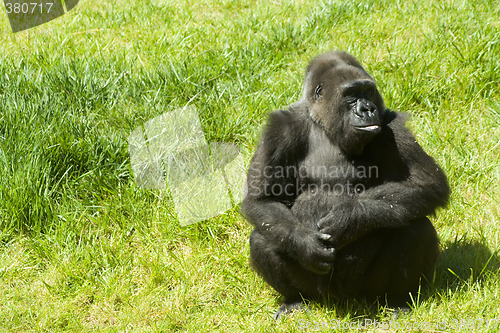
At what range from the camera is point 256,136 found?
603 centimetres

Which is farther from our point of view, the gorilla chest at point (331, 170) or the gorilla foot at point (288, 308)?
the gorilla foot at point (288, 308)

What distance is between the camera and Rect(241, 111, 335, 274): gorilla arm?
159 inches

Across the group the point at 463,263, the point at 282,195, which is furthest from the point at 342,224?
the point at 463,263

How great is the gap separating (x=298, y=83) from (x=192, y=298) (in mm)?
2581

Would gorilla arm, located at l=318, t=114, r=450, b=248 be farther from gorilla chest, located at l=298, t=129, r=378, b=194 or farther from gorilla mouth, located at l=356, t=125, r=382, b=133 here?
gorilla mouth, located at l=356, t=125, r=382, b=133

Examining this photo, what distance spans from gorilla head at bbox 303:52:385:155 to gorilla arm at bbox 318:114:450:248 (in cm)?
25

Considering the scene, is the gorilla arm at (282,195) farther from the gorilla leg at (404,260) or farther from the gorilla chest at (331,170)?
the gorilla leg at (404,260)

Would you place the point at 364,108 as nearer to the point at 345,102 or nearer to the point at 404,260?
the point at 345,102

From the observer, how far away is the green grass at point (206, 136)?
15.1 feet

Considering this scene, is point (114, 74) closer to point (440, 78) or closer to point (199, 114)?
point (199, 114)

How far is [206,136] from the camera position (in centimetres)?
598

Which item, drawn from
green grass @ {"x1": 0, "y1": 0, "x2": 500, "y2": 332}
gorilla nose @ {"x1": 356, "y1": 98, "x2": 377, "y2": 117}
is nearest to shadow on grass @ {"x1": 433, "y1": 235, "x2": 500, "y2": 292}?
green grass @ {"x1": 0, "y1": 0, "x2": 500, "y2": 332}

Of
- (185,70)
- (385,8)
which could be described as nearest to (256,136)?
(185,70)

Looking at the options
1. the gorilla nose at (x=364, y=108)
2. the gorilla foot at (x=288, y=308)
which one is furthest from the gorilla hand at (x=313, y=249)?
the gorilla nose at (x=364, y=108)
